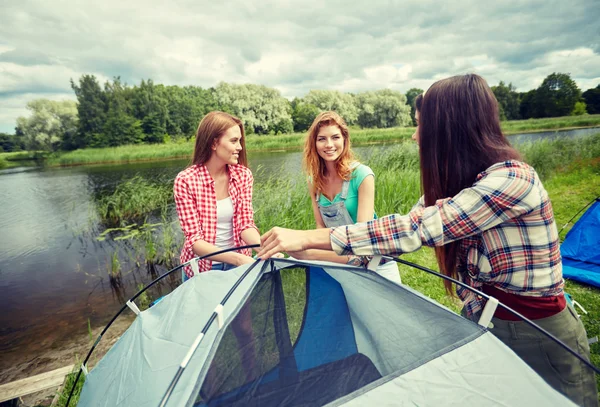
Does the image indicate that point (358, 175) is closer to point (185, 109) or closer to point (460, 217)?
point (460, 217)

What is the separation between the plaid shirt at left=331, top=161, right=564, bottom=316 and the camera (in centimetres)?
85

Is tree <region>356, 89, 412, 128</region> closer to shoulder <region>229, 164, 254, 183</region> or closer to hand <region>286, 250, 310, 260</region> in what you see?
shoulder <region>229, 164, 254, 183</region>

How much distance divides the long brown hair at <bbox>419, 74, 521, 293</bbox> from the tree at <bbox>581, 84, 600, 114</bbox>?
44.6 meters

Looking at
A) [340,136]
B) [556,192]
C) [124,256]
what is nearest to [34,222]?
[124,256]

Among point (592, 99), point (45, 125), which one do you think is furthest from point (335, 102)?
point (45, 125)

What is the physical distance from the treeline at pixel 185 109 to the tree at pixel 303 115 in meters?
0.12

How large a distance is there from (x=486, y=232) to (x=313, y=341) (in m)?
0.67

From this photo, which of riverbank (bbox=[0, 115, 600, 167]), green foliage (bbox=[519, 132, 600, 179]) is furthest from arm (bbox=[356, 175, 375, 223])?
riverbank (bbox=[0, 115, 600, 167])

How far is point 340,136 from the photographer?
6.50 ft

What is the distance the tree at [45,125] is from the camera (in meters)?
26.8

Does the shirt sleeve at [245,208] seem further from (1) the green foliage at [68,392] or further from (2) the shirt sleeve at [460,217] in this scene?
(1) the green foliage at [68,392]

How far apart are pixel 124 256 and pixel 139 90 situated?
32.2 m

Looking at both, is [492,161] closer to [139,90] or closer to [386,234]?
[386,234]

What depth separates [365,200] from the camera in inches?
71.6
